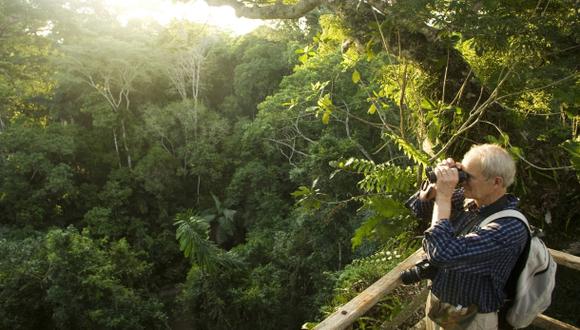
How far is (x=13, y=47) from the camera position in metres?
7.71

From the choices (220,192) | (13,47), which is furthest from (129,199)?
(13,47)

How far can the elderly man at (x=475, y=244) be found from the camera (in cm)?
137

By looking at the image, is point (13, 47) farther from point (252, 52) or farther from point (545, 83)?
point (252, 52)

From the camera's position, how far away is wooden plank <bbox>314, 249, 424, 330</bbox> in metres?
1.59

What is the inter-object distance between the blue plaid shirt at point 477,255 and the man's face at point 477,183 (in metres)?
0.05

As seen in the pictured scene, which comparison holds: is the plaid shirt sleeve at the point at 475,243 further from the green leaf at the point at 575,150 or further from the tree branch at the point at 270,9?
the tree branch at the point at 270,9

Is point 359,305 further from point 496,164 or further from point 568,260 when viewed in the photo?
point 568,260

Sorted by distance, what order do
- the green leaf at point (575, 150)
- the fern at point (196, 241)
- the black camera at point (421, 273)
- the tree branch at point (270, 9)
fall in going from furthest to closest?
the fern at point (196, 241), the tree branch at point (270, 9), the green leaf at point (575, 150), the black camera at point (421, 273)

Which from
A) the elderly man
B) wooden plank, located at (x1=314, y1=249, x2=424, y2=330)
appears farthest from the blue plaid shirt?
wooden plank, located at (x1=314, y1=249, x2=424, y2=330)

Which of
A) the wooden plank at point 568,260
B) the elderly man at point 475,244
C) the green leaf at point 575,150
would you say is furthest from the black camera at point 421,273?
the green leaf at point 575,150

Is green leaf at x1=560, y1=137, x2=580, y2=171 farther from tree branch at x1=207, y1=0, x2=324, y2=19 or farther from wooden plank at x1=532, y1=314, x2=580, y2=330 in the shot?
tree branch at x1=207, y1=0, x2=324, y2=19

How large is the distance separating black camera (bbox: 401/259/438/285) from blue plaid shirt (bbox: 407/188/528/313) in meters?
0.03

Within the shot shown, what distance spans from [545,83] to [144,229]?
15977 millimetres

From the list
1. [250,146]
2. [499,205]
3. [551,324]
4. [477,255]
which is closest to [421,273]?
[477,255]
